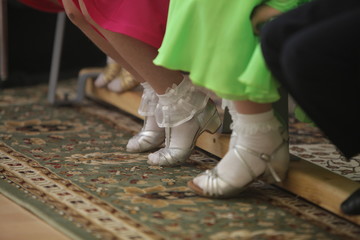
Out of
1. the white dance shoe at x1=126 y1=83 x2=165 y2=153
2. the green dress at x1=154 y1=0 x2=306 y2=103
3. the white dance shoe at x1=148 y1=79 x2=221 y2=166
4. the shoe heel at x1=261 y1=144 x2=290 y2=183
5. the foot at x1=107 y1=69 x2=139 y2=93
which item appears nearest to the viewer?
the green dress at x1=154 y1=0 x2=306 y2=103

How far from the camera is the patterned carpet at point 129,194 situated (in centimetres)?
136

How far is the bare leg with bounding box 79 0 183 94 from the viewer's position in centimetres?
179

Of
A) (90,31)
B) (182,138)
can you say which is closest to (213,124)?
(182,138)

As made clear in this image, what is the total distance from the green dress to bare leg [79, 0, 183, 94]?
0.26 metres

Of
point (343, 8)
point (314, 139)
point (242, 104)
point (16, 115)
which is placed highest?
point (343, 8)

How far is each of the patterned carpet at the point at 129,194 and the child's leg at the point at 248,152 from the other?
0.13ft

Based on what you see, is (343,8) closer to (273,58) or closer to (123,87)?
(273,58)

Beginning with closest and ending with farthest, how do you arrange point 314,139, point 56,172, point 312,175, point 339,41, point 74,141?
point 339,41 → point 312,175 → point 56,172 → point 74,141 → point 314,139

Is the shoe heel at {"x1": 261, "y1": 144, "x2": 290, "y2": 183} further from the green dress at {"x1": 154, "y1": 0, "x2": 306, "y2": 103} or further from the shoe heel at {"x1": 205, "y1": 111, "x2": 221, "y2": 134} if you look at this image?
the shoe heel at {"x1": 205, "y1": 111, "x2": 221, "y2": 134}

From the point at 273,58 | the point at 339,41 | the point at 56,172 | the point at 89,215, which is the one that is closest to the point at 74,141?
the point at 56,172

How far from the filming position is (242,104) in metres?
1.50

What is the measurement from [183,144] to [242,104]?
1.08 feet

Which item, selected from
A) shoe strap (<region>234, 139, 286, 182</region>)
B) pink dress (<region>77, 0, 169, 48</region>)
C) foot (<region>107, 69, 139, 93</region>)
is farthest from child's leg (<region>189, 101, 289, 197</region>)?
foot (<region>107, 69, 139, 93</region>)

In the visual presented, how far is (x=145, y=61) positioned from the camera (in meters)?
1.81
